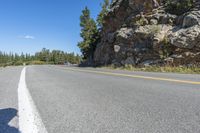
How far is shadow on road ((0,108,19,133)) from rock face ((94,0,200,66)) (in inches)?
608

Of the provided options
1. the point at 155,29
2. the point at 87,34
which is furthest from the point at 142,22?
the point at 87,34

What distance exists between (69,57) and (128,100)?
125 meters

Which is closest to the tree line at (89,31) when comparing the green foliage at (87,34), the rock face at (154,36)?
the green foliage at (87,34)

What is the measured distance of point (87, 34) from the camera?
51.7 meters

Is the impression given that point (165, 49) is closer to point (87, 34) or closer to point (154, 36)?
point (154, 36)

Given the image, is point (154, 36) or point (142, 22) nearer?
point (154, 36)

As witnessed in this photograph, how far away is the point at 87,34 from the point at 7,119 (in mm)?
48946

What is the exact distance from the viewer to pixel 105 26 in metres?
37.8

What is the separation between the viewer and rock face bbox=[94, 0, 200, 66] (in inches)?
723

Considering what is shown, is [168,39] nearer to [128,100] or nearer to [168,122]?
[128,100]

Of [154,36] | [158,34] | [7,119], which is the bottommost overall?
[7,119]

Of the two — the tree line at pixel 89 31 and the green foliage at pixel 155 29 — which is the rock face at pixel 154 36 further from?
the tree line at pixel 89 31

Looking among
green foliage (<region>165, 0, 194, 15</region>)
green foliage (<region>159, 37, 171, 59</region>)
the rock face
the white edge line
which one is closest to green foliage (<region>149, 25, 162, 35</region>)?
the rock face

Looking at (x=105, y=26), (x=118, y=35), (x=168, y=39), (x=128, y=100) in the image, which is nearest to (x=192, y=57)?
(x=168, y=39)
